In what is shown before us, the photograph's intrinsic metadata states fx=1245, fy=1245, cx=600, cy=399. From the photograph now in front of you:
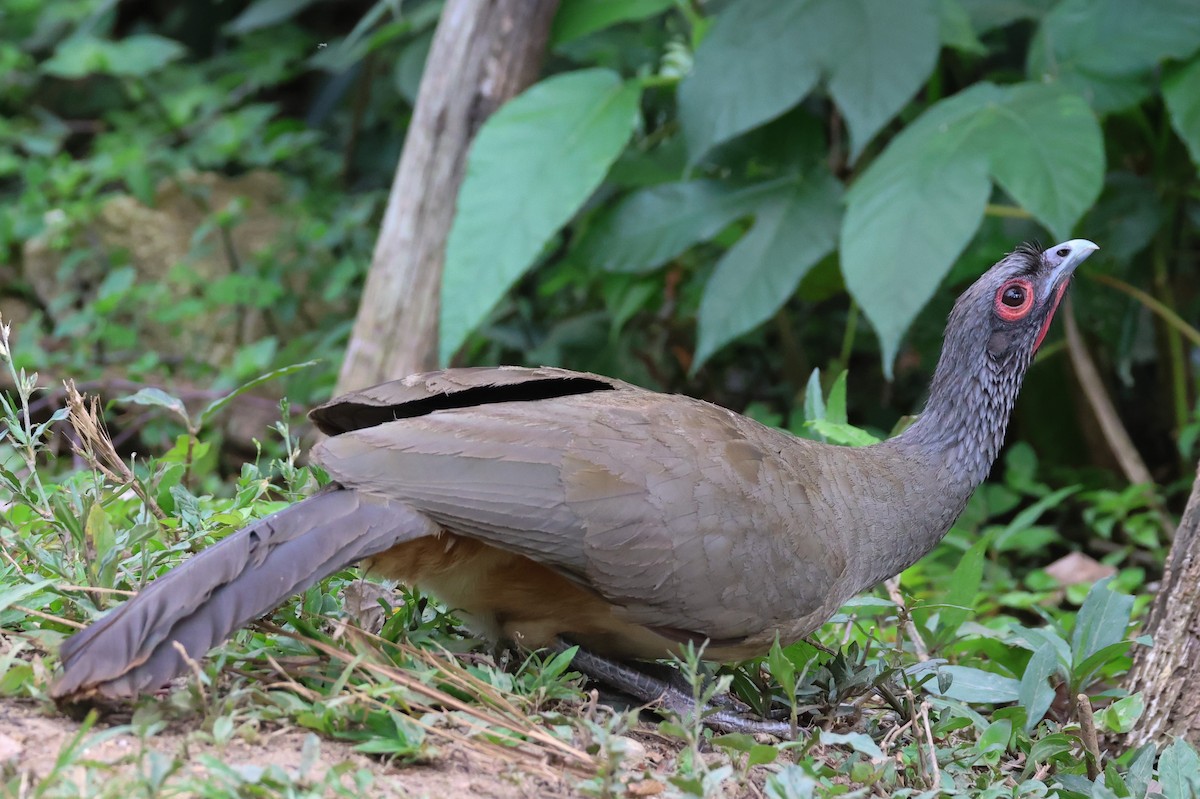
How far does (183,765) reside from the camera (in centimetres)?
218

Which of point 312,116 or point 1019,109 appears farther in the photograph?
point 312,116

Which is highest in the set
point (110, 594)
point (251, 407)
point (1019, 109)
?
point (1019, 109)

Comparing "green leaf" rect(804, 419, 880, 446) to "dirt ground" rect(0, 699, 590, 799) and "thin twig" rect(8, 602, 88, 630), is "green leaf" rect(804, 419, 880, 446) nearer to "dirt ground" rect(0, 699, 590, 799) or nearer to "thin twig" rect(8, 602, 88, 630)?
"dirt ground" rect(0, 699, 590, 799)

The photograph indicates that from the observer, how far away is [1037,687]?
3100 millimetres

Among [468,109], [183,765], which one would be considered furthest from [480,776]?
[468,109]

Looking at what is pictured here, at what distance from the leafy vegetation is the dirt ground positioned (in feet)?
0.08

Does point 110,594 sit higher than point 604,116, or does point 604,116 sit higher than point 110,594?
point 604,116

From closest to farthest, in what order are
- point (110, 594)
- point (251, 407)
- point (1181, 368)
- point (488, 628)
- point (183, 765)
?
point (183, 765) < point (110, 594) < point (488, 628) < point (1181, 368) < point (251, 407)

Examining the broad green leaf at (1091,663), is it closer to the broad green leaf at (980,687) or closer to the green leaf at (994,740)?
the broad green leaf at (980,687)

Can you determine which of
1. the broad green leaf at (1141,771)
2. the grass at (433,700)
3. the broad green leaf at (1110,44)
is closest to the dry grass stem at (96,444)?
the grass at (433,700)

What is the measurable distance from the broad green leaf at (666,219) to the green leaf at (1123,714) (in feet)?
8.54

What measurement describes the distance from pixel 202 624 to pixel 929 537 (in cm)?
190

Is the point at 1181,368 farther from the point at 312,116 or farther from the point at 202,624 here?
the point at 312,116

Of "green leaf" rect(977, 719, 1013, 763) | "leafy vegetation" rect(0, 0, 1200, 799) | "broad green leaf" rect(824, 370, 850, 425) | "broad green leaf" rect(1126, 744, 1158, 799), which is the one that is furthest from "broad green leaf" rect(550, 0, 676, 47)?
"broad green leaf" rect(1126, 744, 1158, 799)
